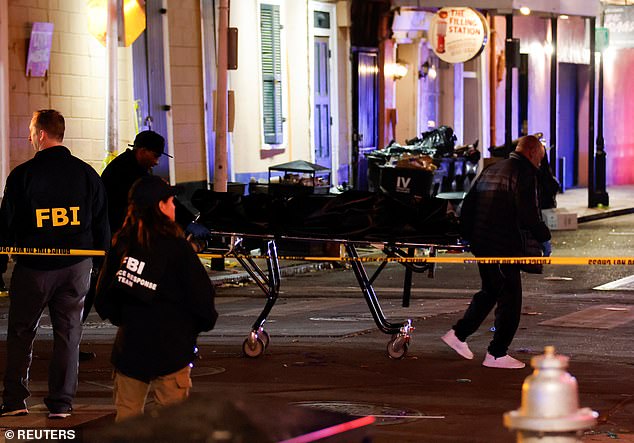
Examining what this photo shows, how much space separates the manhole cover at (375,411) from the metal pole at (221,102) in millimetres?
9661

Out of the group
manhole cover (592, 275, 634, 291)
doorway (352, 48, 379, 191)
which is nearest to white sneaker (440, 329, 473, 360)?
manhole cover (592, 275, 634, 291)

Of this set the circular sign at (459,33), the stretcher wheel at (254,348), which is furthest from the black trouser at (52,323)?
the circular sign at (459,33)

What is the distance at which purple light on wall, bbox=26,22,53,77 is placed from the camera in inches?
726

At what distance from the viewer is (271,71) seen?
2430cm

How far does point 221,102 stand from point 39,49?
269 cm

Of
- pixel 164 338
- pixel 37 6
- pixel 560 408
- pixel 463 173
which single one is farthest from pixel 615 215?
pixel 560 408

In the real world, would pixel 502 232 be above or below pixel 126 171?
below

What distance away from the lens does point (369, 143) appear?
2780 centimetres

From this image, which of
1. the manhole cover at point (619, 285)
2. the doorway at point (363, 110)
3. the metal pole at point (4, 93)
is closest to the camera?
the manhole cover at point (619, 285)

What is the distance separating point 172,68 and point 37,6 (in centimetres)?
333

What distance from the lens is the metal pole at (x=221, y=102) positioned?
712 inches

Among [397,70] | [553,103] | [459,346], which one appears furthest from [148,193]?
[553,103]

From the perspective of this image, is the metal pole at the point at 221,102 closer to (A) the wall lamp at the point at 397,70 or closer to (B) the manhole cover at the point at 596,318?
(B) the manhole cover at the point at 596,318

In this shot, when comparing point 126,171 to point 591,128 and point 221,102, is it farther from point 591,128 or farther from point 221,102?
point 591,128
